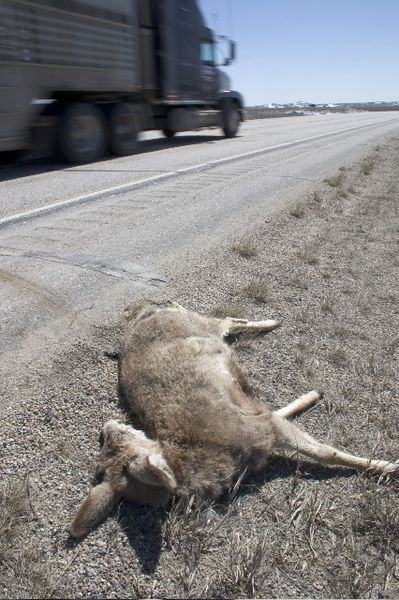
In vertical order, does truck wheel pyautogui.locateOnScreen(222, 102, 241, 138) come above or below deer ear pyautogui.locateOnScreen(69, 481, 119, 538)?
above

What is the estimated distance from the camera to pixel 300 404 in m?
3.75

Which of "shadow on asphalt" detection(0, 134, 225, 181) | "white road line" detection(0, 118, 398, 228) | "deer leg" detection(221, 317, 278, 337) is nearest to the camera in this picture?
"deer leg" detection(221, 317, 278, 337)

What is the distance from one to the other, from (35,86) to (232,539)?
34.8 feet

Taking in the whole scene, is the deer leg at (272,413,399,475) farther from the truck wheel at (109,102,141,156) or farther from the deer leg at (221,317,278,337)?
the truck wheel at (109,102,141,156)

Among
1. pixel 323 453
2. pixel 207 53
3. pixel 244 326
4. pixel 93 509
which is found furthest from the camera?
pixel 207 53

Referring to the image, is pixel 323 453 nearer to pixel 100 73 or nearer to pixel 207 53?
pixel 100 73

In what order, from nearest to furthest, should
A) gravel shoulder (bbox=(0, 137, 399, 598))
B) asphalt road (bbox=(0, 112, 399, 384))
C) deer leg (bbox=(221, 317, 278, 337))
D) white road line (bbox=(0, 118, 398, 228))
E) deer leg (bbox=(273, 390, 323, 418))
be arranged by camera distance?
gravel shoulder (bbox=(0, 137, 399, 598)) < deer leg (bbox=(273, 390, 323, 418)) < deer leg (bbox=(221, 317, 278, 337)) < asphalt road (bbox=(0, 112, 399, 384)) < white road line (bbox=(0, 118, 398, 228))

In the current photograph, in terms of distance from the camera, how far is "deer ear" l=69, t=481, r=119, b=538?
2576 millimetres

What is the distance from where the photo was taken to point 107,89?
13.4 meters

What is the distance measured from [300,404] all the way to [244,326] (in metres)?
1.10

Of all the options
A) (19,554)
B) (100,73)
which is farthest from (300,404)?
(100,73)

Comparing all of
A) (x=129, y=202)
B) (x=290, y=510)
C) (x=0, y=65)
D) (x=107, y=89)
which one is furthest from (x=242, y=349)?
(x=107, y=89)

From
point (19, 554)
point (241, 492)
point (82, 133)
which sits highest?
point (82, 133)

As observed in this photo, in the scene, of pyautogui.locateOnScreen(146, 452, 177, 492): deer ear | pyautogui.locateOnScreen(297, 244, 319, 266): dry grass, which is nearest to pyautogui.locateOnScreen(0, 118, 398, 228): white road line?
pyautogui.locateOnScreen(297, 244, 319, 266): dry grass
